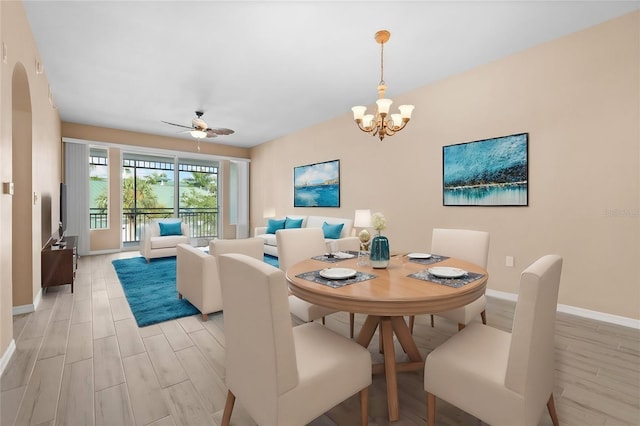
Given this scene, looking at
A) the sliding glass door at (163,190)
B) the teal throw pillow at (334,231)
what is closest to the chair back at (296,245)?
the teal throw pillow at (334,231)

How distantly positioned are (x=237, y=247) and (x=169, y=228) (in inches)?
149

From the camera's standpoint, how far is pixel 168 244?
5.59 m

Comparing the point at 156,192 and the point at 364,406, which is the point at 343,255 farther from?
the point at 156,192

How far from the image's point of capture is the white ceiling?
8.26ft

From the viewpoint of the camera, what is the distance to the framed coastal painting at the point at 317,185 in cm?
560

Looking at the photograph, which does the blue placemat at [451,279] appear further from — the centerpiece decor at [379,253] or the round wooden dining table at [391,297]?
the centerpiece decor at [379,253]

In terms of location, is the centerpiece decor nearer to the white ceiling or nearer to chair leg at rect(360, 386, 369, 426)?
chair leg at rect(360, 386, 369, 426)

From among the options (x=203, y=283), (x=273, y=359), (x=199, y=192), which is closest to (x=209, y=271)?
(x=203, y=283)

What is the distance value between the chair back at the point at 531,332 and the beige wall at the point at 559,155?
7.40 ft

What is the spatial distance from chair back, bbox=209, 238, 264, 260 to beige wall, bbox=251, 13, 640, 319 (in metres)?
2.31

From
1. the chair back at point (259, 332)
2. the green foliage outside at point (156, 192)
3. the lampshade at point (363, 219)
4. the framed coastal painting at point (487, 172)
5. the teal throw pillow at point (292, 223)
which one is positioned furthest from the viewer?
the green foliage outside at point (156, 192)

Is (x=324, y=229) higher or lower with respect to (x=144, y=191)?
lower

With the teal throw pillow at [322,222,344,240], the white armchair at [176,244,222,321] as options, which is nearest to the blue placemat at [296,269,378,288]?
the white armchair at [176,244,222,321]

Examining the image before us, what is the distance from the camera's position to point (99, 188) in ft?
21.7
